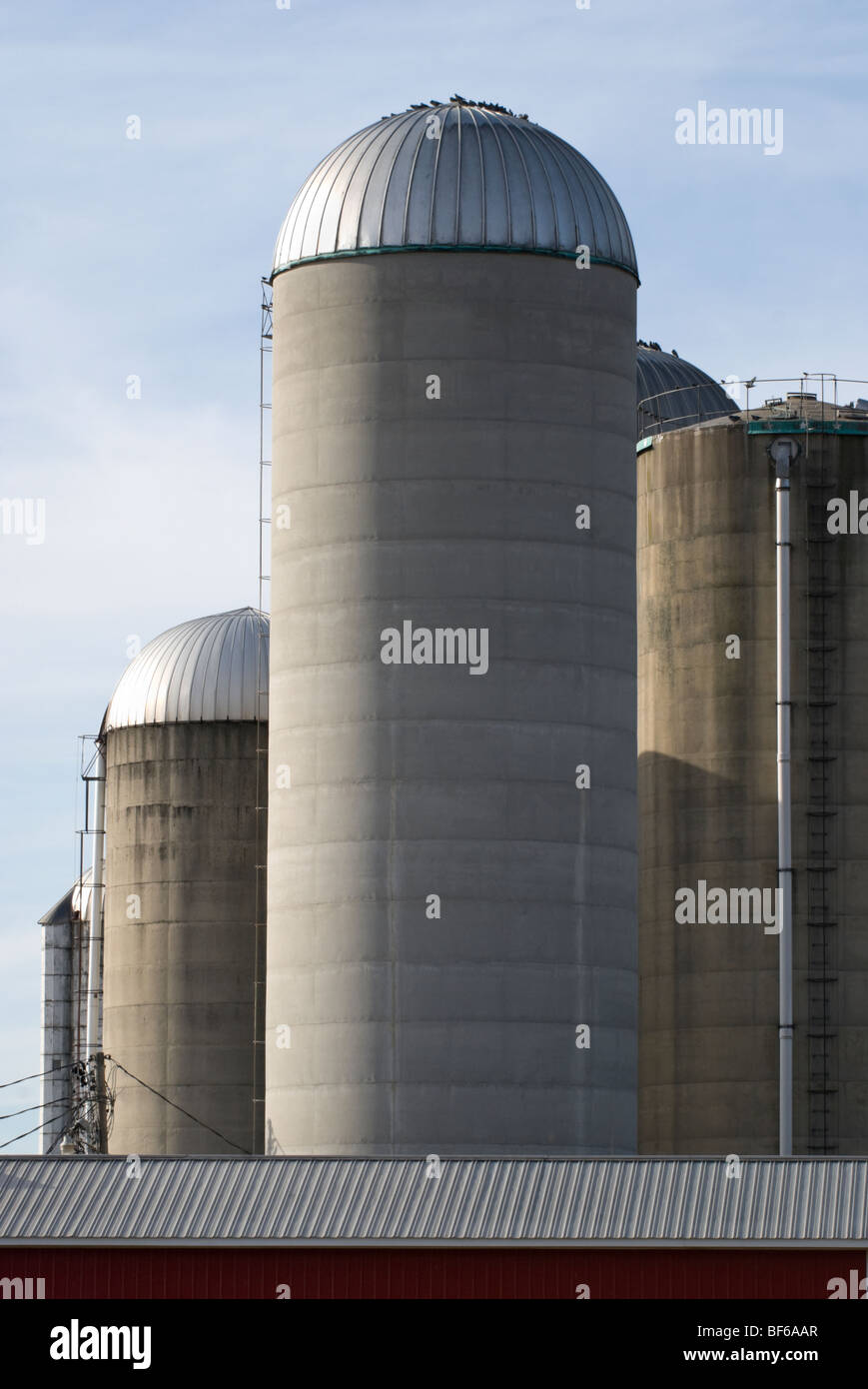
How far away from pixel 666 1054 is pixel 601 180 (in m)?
20.0

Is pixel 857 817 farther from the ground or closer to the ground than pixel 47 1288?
farther from the ground

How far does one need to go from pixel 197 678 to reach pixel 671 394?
15.7 metres

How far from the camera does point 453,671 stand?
54.2 meters

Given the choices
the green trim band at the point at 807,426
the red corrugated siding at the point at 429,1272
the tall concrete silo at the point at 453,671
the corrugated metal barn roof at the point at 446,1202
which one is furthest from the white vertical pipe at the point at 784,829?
the red corrugated siding at the point at 429,1272

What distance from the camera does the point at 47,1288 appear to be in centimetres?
4175

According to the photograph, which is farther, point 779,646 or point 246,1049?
point 246,1049

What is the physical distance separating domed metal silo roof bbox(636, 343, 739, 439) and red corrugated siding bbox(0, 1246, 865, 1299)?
3153cm

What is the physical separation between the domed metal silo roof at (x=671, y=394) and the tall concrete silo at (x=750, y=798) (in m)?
7.10

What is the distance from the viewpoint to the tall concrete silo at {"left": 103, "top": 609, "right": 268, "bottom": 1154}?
69.0 m

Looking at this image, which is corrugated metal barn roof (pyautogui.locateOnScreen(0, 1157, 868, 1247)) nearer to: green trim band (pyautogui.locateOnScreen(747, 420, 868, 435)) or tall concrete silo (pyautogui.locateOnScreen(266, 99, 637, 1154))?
tall concrete silo (pyautogui.locateOnScreen(266, 99, 637, 1154))

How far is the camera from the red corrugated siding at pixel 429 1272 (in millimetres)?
41062
